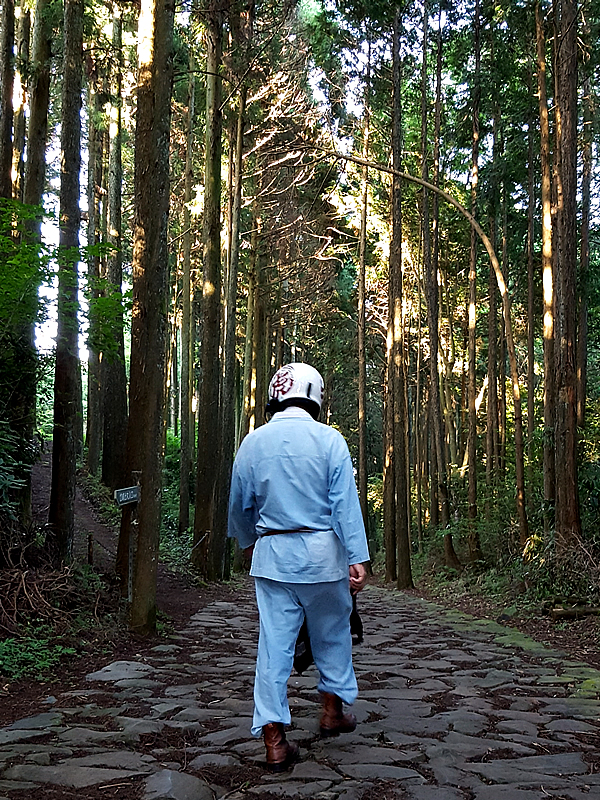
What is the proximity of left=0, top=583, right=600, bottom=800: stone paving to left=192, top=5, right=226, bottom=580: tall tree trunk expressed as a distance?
687cm

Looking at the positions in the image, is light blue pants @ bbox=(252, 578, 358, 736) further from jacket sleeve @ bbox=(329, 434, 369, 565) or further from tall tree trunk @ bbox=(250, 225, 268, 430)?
tall tree trunk @ bbox=(250, 225, 268, 430)

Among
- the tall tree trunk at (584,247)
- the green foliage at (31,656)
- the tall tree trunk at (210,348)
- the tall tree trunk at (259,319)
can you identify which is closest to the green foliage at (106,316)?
the green foliage at (31,656)

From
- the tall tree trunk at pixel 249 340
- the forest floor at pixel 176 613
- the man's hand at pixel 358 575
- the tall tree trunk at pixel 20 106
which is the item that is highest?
the tall tree trunk at pixel 20 106

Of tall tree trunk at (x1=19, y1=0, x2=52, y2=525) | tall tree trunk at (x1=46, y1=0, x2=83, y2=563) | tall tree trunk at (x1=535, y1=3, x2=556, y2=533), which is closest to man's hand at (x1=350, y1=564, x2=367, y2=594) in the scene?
tall tree trunk at (x1=46, y1=0, x2=83, y2=563)

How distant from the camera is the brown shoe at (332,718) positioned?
4.28 m

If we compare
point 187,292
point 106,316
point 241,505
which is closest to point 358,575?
point 241,505

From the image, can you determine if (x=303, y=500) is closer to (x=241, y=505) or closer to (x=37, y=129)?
(x=241, y=505)

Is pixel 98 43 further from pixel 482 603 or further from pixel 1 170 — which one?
pixel 482 603

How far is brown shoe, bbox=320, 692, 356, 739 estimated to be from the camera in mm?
4281

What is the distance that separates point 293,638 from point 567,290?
8151 millimetres

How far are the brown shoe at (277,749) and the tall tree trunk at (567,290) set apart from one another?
294 inches

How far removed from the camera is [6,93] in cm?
1142

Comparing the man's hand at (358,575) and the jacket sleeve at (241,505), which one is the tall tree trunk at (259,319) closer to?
the jacket sleeve at (241,505)

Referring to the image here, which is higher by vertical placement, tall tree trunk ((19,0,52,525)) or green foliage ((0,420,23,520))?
tall tree trunk ((19,0,52,525))
